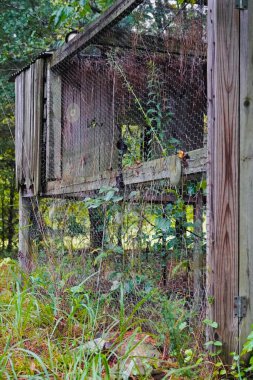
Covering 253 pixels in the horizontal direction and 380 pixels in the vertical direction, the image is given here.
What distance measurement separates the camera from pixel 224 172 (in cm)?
229

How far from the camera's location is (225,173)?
90.2 inches

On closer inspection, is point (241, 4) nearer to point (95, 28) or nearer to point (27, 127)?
point (95, 28)

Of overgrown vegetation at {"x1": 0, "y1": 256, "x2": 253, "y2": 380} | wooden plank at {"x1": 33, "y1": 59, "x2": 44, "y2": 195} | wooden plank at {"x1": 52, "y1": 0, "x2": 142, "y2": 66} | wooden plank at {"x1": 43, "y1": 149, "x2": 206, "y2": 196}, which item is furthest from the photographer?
wooden plank at {"x1": 33, "y1": 59, "x2": 44, "y2": 195}

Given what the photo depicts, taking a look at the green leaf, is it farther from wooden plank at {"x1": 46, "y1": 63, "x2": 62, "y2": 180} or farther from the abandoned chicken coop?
wooden plank at {"x1": 46, "y1": 63, "x2": 62, "y2": 180}

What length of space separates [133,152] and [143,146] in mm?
112

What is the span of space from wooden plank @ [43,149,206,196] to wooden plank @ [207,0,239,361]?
9.2 inches

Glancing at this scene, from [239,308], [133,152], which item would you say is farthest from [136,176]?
[239,308]

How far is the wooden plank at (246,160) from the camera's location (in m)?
2.29

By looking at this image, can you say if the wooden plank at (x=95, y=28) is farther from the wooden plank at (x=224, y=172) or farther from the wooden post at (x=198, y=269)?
the wooden post at (x=198, y=269)

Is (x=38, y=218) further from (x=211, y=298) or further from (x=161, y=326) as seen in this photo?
(x=211, y=298)

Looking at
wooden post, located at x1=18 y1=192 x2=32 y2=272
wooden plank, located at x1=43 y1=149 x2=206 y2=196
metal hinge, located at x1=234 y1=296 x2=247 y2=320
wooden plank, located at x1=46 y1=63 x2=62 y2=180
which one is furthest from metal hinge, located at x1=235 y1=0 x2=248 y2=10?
wooden post, located at x1=18 y1=192 x2=32 y2=272

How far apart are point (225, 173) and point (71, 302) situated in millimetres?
1442

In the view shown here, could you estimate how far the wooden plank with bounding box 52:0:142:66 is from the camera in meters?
3.28

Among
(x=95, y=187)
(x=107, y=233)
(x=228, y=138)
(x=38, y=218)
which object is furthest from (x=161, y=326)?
(x=38, y=218)
